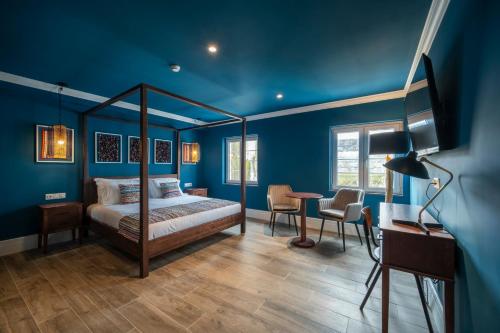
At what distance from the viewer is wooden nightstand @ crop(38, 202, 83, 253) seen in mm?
2949

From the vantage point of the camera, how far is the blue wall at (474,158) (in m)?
0.93

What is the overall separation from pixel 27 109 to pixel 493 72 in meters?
5.09

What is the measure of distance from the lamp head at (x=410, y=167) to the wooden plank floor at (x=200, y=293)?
1275mm

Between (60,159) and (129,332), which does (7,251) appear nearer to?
(60,159)

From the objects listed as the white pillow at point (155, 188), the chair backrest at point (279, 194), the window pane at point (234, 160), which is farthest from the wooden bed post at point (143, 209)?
the window pane at point (234, 160)

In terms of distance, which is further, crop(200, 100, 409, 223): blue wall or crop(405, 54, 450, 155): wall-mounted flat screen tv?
crop(200, 100, 409, 223): blue wall

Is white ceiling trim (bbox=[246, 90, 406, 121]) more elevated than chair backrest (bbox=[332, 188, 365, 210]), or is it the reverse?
white ceiling trim (bbox=[246, 90, 406, 121])

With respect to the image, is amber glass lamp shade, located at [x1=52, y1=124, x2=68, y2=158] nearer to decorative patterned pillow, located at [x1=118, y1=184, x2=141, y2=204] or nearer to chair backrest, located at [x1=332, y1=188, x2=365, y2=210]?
decorative patterned pillow, located at [x1=118, y1=184, x2=141, y2=204]

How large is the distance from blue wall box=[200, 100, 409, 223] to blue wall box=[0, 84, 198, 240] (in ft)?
10.5

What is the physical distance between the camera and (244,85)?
324 cm

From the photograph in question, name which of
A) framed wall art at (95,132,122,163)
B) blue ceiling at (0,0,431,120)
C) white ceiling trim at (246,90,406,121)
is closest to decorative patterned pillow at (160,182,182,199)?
framed wall art at (95,132,122,163)

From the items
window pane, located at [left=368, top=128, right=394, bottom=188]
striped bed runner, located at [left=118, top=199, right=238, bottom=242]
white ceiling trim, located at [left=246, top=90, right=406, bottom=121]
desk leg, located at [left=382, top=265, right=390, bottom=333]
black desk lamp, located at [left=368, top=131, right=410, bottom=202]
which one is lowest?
desk leg, located at [left=382, top=265, right=390, bottom=333]

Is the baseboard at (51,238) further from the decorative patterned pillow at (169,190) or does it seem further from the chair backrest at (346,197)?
the decorative patterned pillow at (169,190)

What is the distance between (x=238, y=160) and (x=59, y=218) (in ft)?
12.4
